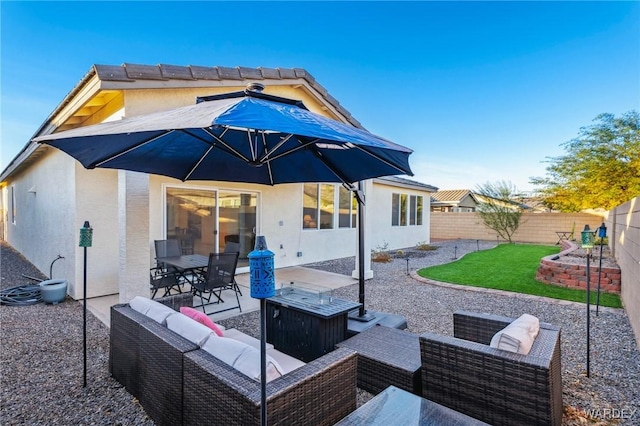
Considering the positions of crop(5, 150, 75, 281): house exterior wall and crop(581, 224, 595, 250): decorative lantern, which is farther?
crop(5, 150, 75, 281): house exterior wall

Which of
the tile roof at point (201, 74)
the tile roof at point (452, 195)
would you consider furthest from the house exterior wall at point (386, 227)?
the tile roof at point (452, 195)

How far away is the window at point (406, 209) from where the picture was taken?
14352mm

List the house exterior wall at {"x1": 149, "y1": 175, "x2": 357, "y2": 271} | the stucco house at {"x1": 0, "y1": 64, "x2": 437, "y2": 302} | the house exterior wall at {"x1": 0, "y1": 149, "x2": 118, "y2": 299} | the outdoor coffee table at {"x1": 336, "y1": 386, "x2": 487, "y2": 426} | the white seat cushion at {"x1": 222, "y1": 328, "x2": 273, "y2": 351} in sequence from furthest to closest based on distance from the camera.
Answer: the house exterior wall at {"x1": 149, "y1": 175, "x2": 357, "y2": 271}, the house exterior wall at {"x1": 0, "y1": 149, "x2": 118, "y2": 299}, the stucco house at {"x1": 0, "y1": 64, "x2": 437, "y2": 302}, the white seat cushion at {"x1": 222, "y1": 328, "x2": 273, "y2": 351}, the outdoor coffee table at {"x1": 336, "y1": 386, "x2": 487, "y2": 426}

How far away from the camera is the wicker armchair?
219 centimetres

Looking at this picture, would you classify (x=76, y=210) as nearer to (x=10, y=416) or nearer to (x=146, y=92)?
(x=146, y=92)

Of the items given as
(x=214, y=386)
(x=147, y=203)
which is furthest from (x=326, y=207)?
(x=214, y=386)

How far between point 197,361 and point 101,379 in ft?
6.40

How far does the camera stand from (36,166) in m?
9.63

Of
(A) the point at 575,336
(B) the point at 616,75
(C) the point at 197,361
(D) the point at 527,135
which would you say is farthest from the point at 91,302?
(D) the point at 527,135

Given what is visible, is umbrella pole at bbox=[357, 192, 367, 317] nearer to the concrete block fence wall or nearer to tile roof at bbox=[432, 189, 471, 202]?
the concrete block fence wall

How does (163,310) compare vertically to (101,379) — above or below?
above

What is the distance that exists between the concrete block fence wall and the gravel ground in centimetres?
1459

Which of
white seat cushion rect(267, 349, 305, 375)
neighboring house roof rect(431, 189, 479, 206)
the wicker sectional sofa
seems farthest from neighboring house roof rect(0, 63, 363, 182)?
neighboring house roof rect(431, 189, 479, 206)

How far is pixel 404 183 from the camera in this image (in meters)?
14.6
